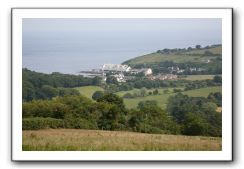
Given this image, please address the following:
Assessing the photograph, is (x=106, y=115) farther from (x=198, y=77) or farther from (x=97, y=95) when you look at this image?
(x=198, y=77)

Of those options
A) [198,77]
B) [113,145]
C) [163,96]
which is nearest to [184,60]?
[198,77]

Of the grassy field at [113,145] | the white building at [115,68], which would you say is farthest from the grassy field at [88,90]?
the grassy field at [113,145]

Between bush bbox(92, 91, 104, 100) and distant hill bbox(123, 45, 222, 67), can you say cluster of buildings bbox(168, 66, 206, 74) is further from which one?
bush bbox(92, 91, 104, 100)

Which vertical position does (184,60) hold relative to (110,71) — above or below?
above

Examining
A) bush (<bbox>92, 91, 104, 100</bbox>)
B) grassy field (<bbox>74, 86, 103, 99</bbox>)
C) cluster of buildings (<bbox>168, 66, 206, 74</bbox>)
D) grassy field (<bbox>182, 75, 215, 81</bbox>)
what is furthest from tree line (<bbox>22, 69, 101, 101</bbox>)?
grassy field (<bbox>182, 75, 215, 81</bbox>)

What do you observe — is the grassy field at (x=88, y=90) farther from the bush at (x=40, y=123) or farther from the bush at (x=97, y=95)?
the bush at (x=40, y=123)

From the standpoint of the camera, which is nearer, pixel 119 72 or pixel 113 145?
pixel 113 145
